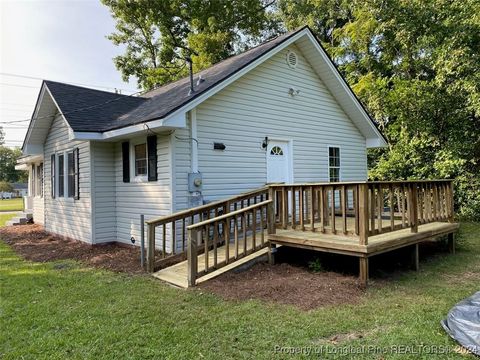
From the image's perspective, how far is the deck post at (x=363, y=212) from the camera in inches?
197

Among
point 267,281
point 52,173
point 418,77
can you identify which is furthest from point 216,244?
point 418,77

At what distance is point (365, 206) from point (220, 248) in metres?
3.05

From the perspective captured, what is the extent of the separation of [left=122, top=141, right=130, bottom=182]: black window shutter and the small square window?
0.77ft

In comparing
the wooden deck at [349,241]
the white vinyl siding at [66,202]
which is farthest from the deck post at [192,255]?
the white vinyl siding at [66,202]

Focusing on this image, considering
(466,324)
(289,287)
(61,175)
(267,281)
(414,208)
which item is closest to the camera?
(466,324)

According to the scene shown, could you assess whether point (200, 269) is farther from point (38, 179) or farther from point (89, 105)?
point (38, 179)

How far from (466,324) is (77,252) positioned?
24.5 ft

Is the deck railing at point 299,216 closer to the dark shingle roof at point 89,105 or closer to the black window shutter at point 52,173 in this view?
the dark shingle roof at point 89,105

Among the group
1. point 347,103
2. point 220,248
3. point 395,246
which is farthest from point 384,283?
point 347,103

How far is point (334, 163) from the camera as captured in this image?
35.4 feet

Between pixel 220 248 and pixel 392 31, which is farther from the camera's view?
pixel 392 31

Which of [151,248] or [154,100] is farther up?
[154,100]

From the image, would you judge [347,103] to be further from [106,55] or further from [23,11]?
[106,55]

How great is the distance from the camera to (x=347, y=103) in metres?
10.6
